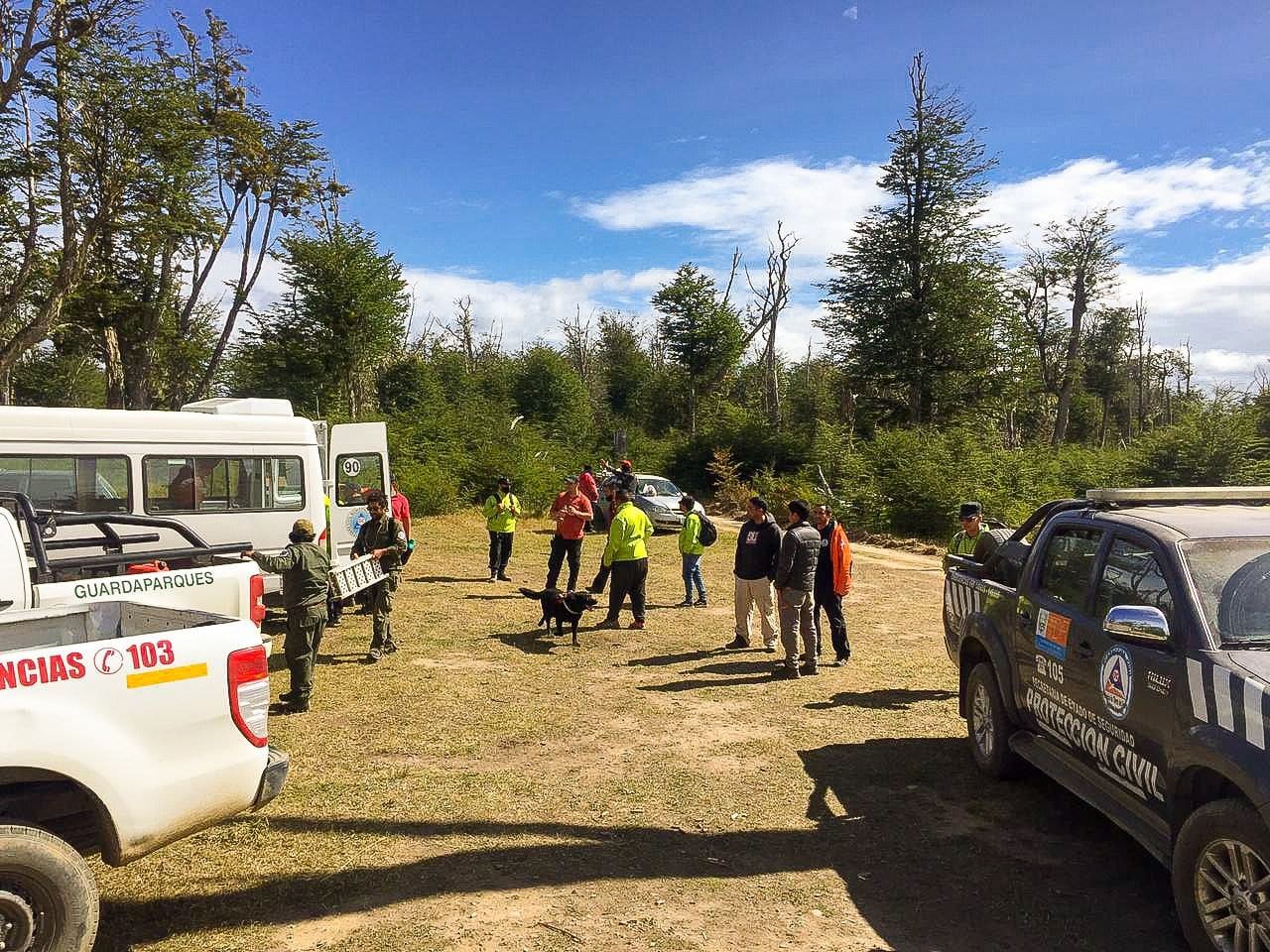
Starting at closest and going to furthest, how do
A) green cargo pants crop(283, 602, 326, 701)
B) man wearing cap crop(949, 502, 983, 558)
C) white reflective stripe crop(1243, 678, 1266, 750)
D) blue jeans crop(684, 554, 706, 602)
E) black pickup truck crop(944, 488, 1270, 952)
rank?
white reflective stripe crop(1243, 678, 1266, 750) → black pickup truck crop(944, 488, 1270, 952) → green cargo pants crop(283, 602, 326, 701) → man wearing cap crop(949, 502, 983, 558) → blue jeans crop(684, 554, 706, 602)

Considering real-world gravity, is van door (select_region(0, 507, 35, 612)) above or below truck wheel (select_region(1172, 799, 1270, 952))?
above

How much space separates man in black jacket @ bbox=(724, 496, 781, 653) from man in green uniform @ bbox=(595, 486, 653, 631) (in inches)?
52.1

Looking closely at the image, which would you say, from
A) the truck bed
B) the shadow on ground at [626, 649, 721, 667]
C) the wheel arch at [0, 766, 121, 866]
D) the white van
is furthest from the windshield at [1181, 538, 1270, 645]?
the white van

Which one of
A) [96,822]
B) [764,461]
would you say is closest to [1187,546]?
[96,822]

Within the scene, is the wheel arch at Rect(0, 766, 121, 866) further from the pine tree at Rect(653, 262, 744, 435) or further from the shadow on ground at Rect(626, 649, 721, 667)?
the pine tree at Rect(653, 262, 744, 435)

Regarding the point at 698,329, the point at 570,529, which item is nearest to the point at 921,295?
the point at 698,329

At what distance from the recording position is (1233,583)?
11.8ft

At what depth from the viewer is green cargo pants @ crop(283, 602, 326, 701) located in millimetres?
6898

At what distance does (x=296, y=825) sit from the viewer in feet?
15.5

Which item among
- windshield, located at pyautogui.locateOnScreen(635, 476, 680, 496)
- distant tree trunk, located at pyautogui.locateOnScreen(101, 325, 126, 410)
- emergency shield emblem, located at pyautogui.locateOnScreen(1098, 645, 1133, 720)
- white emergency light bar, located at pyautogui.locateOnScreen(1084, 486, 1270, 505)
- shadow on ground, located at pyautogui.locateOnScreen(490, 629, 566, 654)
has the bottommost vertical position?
shadow on ground, located at pyautogui.locateOnScreen(490, 629, 566, 654)

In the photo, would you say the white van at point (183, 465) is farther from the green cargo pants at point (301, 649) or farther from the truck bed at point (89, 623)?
the truck bed at point (89, 623)

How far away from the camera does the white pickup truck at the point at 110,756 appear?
286cm

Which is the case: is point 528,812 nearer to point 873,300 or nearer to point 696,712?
point 696,712

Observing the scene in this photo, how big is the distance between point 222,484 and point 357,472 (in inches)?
149
